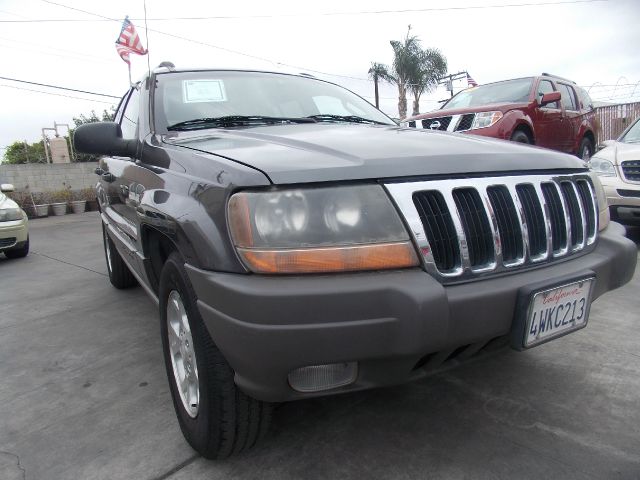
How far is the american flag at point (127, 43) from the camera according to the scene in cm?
1284

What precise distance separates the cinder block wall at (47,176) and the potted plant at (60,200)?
77 centimetres

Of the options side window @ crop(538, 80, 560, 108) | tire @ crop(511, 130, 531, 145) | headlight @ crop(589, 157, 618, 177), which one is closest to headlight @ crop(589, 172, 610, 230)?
headlight @ crop(589, 157, 618, 177)

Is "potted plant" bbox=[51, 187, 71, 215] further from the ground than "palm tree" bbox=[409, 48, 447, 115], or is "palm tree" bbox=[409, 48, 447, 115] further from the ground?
"palm tree" bbox=[409, 48, 447, 115]

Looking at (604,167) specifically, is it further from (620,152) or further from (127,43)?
(127,43)

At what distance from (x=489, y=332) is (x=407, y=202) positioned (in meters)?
0.48

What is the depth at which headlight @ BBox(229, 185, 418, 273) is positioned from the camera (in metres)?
1.38

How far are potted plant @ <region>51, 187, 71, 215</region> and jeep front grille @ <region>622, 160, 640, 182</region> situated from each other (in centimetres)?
1473

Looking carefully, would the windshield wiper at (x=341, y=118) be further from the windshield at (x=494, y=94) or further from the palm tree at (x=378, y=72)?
the palm tree at (x=378, y=72)

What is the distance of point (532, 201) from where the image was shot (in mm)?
1742

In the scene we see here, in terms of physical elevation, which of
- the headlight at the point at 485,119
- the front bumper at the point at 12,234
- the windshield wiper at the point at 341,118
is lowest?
the front bumper at the point at 12,234

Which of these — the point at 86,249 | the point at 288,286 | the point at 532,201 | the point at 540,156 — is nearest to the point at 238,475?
the point at 288,286

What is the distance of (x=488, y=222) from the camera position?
1573 mm

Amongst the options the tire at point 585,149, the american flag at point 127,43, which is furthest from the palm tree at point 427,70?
the tire at point 585,149

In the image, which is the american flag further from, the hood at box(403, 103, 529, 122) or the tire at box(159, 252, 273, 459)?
the tire at box(159, 252, 273, 459)
